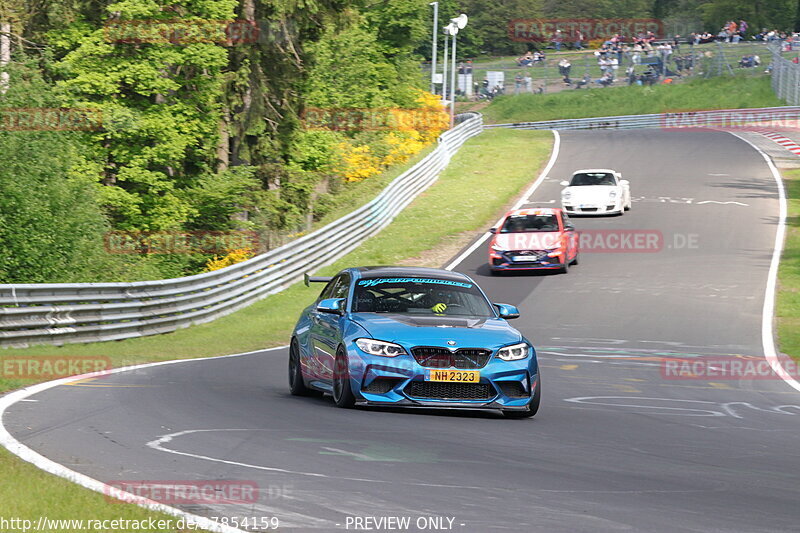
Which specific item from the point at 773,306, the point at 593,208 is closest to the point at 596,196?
the point at 593,208

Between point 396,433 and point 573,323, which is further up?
point 396,433

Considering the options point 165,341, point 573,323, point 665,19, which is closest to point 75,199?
point 165,341

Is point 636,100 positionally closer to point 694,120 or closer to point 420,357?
point 694,120

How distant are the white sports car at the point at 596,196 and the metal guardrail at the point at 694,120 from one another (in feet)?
96.1

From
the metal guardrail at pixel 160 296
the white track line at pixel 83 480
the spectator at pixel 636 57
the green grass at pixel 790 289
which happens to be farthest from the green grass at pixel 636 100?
the white track line at pixel 83 480

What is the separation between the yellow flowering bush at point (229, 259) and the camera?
3625cm

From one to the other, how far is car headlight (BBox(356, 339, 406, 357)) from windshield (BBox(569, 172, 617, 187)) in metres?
28.0

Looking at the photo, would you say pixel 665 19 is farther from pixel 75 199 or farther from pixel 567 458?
pixel 567 458

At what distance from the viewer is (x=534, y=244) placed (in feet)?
93.9

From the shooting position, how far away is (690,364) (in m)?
17.5

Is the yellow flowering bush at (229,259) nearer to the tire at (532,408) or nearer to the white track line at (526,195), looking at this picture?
the white track line at (526,195)

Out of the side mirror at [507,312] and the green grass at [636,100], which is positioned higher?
the green grass at [636,100]

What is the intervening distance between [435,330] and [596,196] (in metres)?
27.3

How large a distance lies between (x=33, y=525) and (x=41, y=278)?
21.0 meters
